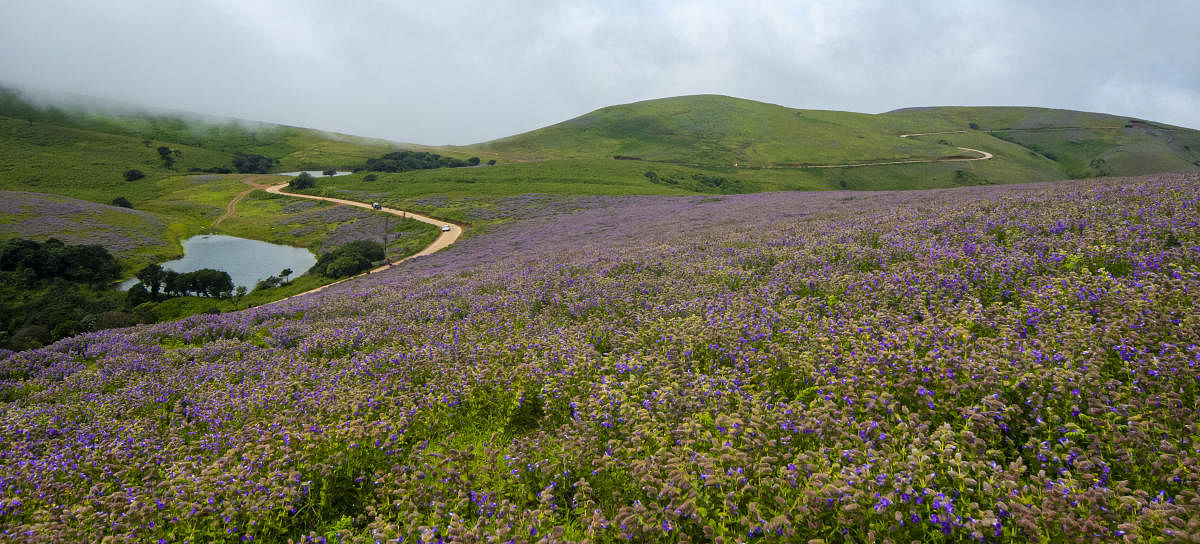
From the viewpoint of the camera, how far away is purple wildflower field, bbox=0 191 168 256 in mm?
49875

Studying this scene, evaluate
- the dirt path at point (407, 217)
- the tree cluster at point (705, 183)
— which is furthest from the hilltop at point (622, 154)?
the dirt path at point (407, 217)

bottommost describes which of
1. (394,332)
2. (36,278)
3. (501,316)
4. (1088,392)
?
(36,278)

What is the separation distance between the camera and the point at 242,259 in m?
51.9

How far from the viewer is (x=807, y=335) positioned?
7.29 m

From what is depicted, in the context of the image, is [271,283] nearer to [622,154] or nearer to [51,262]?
[51,262]

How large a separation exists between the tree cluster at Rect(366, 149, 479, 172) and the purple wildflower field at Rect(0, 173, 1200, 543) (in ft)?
359

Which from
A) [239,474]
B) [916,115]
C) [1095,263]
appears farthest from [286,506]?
[916,115]

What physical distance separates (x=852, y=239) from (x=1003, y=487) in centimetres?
1125

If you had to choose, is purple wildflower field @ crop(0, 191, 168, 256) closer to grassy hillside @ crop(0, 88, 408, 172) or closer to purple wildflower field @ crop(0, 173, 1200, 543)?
purple wildflower field @ crop(0, 173, 1200, 543)

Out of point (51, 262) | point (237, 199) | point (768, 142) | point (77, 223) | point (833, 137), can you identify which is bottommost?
point (51, 262)

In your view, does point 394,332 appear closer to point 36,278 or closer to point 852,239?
point 852,239

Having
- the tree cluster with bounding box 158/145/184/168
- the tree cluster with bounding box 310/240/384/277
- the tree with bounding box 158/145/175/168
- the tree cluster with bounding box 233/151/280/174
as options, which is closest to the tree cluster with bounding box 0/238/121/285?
the tree cluster with bounding box 310/240/384/277

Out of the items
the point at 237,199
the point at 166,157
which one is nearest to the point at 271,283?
the point at 237,199

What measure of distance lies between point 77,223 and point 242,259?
2045cm
